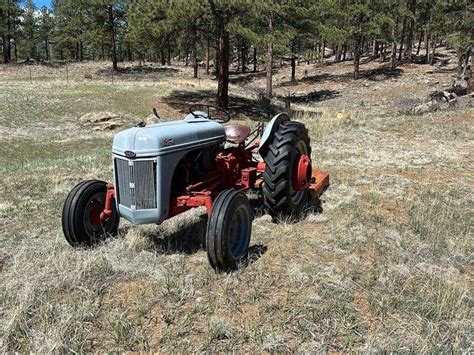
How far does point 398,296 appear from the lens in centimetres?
361

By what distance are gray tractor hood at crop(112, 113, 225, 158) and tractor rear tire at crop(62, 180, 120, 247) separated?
67 centimetres

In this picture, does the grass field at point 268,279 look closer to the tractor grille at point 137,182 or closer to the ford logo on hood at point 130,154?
the tractor grille at point 137,182

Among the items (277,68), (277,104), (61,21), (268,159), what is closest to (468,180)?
(268,159)

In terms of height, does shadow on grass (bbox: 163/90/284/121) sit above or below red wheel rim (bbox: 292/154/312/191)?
below

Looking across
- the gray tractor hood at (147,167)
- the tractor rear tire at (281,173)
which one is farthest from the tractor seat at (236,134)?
the gray tractor hood at (147,167)

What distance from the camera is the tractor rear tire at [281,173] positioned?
16.6 feet

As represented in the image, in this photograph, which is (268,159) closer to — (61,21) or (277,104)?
(277,104)

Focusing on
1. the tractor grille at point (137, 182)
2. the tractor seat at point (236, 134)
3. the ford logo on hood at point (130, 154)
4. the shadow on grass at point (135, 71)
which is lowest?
the shadow on grass at point (135, 71)

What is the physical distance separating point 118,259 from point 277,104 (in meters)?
22.0

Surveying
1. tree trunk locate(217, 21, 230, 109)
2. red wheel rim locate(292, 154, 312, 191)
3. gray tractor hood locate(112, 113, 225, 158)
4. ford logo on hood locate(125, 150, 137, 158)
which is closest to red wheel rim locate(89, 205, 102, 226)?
gray tractor hood locate(112, 113, 225, 158)

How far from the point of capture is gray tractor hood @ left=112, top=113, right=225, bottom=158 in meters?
3.97

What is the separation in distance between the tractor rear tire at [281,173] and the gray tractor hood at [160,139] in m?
0.91

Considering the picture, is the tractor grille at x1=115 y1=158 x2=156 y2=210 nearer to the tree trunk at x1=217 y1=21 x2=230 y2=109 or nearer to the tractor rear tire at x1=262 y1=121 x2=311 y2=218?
the tractor rear tire at x1=262 y1=121 x2=311 y2=218

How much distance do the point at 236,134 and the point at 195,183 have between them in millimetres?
1148
